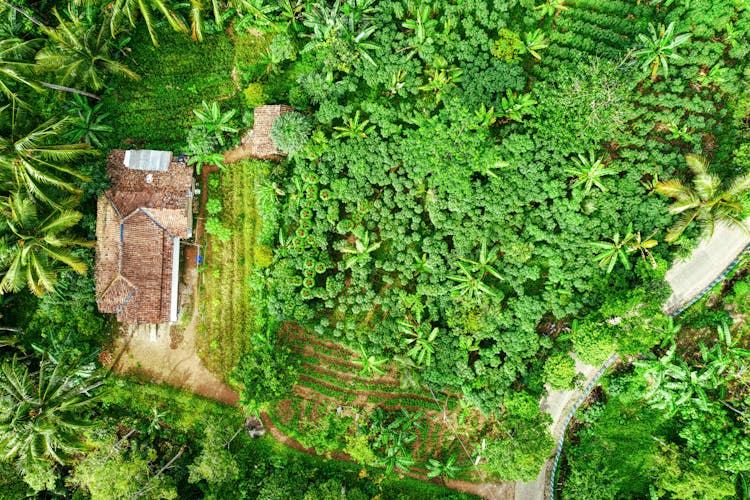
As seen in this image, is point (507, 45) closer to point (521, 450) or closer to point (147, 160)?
point (147, 160)

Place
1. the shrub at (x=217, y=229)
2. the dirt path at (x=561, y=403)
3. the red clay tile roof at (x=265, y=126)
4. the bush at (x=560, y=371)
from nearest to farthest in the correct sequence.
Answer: the bush at (x=560, y=371) → the dirt path at (x=561, y=403) → the red clay tile roof at (x=265, y=126) → the shrub at (x=217, y=229)

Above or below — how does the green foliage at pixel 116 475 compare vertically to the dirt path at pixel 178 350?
below

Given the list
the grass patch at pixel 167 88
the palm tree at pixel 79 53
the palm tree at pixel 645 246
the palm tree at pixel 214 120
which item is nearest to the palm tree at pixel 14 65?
the palm tree at pixel 79 53

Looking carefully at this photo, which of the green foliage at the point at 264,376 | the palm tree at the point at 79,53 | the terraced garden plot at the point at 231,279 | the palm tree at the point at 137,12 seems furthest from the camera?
the terraced garden plot at the point at 231,279

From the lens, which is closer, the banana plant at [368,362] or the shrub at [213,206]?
the banana plant at [368,362]

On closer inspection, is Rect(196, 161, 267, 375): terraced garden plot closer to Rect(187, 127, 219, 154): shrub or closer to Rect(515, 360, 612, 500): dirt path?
Rect(187, 127, 219, 154): shrub

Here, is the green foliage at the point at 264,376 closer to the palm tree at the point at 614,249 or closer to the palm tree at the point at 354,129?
the palm tree at the point at 354,129

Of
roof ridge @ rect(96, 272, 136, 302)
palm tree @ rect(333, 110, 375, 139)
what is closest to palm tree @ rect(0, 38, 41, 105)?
roof ridge @ rect(96, 272, 136, 302)
